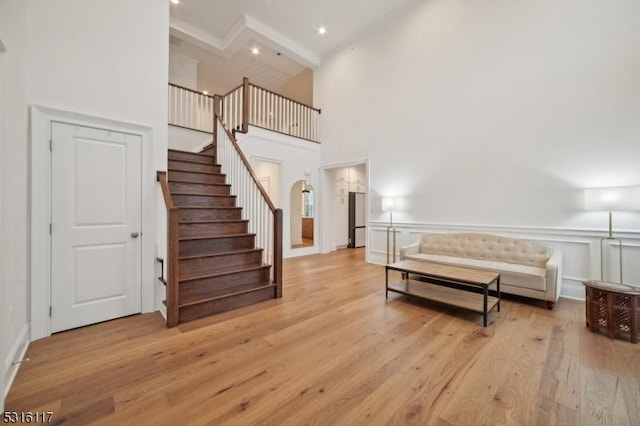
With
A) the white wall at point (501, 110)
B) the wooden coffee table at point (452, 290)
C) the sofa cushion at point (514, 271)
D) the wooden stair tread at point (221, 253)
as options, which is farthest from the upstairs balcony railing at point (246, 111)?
the sofa cushion at point (514, 271)

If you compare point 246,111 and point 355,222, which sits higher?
point 246,111

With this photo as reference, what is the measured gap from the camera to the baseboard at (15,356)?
5.55 feet

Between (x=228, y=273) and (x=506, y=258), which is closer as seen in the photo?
(x=228, y=273)

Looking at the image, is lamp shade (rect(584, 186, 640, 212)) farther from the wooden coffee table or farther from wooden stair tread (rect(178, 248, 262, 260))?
wooden stair tread (rect(178, 248, 262, 260))

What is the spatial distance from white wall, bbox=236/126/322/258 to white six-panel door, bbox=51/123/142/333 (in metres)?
2.91

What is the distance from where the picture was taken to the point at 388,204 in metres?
5.14

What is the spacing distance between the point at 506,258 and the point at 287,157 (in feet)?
15.6

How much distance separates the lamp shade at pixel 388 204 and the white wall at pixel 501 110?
0.28 m

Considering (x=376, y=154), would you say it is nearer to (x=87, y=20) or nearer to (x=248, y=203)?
(x=248, y=203)

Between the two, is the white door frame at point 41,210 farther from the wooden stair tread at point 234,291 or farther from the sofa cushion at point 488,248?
the sofa cushion at point 488,248

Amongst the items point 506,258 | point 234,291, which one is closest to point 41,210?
point 234,291

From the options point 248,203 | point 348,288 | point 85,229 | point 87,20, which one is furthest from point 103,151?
point 348,288

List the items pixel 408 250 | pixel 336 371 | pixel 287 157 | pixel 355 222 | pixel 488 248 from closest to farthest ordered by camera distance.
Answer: pixel 336 371 < pixel 488 248 < pixel 408 250 < pixel 287 157 < pixel 355 222

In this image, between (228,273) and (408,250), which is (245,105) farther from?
(408,250)
